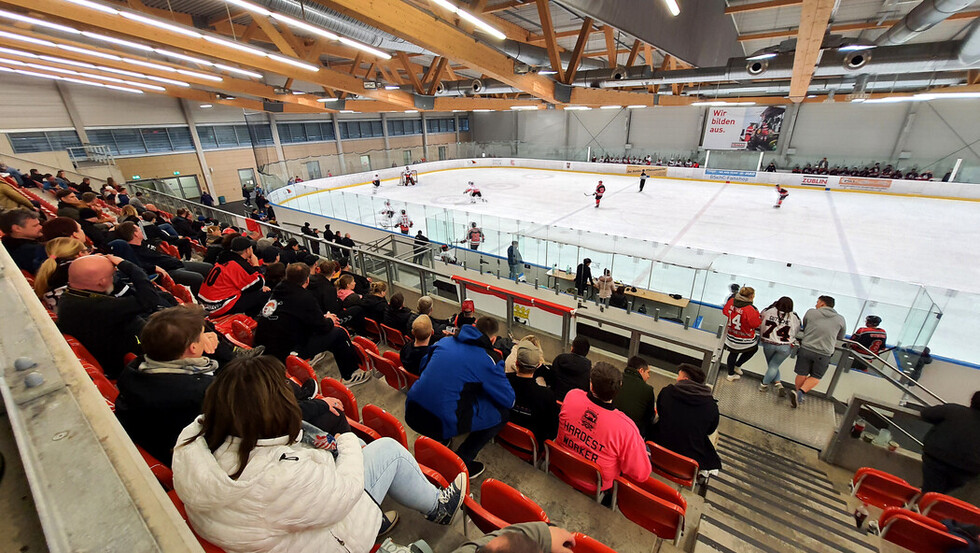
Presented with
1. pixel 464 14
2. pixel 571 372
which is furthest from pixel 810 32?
pixel 571 372

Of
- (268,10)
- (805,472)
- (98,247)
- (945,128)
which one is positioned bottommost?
(805,472)

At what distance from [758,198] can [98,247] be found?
2327 centimetres

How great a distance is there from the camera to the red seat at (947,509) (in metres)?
2.48

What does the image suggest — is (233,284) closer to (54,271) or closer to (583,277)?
(54,271)

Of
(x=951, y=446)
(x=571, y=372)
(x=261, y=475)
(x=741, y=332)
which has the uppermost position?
(x=261, y=475)

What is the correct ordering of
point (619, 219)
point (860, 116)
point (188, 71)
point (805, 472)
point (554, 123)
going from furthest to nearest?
point (554, 123)
point (860, 116)
point (619, 219)
point (188, 71)
point (805, 472)

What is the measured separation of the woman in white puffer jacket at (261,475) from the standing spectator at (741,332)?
5045 millimetres

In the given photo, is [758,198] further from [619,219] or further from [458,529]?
[458,529]

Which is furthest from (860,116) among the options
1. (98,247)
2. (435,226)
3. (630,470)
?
(98,247)

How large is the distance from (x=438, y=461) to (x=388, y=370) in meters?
1.51

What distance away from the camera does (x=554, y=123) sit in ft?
110

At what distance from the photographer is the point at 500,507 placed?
195cm

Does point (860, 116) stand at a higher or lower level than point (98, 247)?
higher

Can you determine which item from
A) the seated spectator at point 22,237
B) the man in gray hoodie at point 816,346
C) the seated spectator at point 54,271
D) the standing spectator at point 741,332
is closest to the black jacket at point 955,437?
the man in gray hoodie at point 816,346
